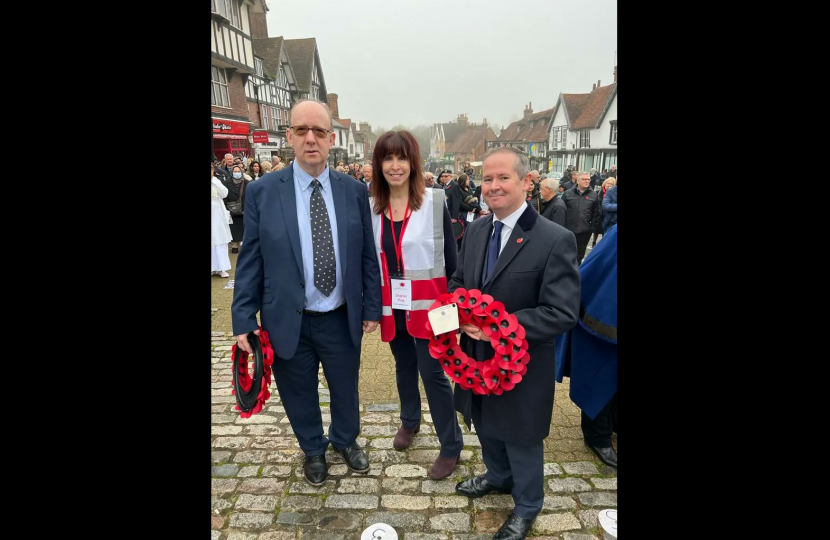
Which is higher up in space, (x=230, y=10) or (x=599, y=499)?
(x=230, y=10)

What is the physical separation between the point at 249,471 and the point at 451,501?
1505 mm

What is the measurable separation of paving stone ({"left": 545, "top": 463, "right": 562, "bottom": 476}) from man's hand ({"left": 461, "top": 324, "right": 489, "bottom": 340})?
1.48 meters

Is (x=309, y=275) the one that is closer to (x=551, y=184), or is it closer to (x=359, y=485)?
(x=359, y=485)

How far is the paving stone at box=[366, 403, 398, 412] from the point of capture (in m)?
4.14

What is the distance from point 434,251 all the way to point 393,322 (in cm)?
61

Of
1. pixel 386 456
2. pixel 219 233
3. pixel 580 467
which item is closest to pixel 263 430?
pixel 386 456

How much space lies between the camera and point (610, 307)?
297 cm

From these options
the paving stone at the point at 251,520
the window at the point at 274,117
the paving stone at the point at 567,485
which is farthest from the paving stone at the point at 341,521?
the window at the point at 274,117

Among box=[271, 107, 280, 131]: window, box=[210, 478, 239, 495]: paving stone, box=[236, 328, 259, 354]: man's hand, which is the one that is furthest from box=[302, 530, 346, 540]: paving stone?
box=[271, 107, 280, 131]: window

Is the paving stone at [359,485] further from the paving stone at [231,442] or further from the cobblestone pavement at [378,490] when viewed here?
the paving stone at [231,442]

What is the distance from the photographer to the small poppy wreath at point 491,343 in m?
2.29

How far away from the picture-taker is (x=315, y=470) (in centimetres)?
316

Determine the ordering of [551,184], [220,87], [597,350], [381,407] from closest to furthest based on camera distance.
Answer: [597,350], [381,407], [551,184], [220,87]
